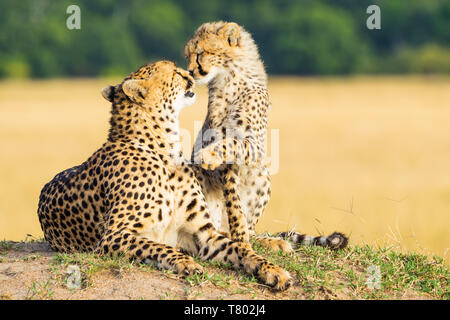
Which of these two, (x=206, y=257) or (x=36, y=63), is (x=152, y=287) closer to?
(x=206, y=257)

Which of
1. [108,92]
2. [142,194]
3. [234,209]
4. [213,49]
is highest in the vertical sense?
[213,49]

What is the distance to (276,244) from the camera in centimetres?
443

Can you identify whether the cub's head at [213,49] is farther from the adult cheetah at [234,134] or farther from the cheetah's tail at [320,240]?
the cheetah's tail at [320,240]

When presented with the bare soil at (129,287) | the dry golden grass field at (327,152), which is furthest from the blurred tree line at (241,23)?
the bare soil at (129,287)

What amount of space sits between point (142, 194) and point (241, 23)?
3212cm

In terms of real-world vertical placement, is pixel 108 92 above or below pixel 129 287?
above

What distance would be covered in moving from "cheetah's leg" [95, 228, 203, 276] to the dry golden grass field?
2.67 feet

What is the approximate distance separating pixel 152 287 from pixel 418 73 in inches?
1467

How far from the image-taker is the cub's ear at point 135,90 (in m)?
4.11

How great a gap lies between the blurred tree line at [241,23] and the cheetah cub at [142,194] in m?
30.4

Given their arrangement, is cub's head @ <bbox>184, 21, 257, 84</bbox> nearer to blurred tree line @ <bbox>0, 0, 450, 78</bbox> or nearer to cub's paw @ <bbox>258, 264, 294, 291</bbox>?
cub's paw @ <bbox>258, 264, 294, 291</bbox>

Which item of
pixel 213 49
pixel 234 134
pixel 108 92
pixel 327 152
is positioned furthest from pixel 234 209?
pixel 327 152

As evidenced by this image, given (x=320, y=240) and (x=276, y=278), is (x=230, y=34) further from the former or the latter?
(x=276, y=278)
